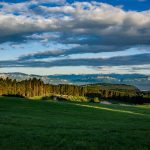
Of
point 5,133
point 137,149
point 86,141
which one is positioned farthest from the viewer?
point 5,133

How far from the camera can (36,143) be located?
25.9 m

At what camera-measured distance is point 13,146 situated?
24297mm

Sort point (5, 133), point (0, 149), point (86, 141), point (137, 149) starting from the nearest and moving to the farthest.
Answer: point (0, 149) < point (137, 149) < point (86, 141) < point (5, 133)

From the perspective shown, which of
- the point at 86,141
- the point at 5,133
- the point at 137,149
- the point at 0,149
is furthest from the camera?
the point at 5,133

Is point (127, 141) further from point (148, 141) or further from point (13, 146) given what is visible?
point (13, 146)

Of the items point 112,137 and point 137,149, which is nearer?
point 137,149

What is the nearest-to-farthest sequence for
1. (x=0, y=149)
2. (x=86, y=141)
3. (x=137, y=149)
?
(x=0, y=149), (x=137, y=149), (x=86, y=141)

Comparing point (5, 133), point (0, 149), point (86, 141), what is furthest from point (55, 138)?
point (0, 149)

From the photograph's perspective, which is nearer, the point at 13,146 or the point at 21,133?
the point at 13,146

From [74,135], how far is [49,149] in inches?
301

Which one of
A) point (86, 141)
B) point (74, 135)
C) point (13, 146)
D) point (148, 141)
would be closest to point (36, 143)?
point (13, 146)

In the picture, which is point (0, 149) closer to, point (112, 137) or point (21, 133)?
point (21, 133)

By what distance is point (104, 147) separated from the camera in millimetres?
25406

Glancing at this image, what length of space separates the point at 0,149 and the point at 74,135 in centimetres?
942
